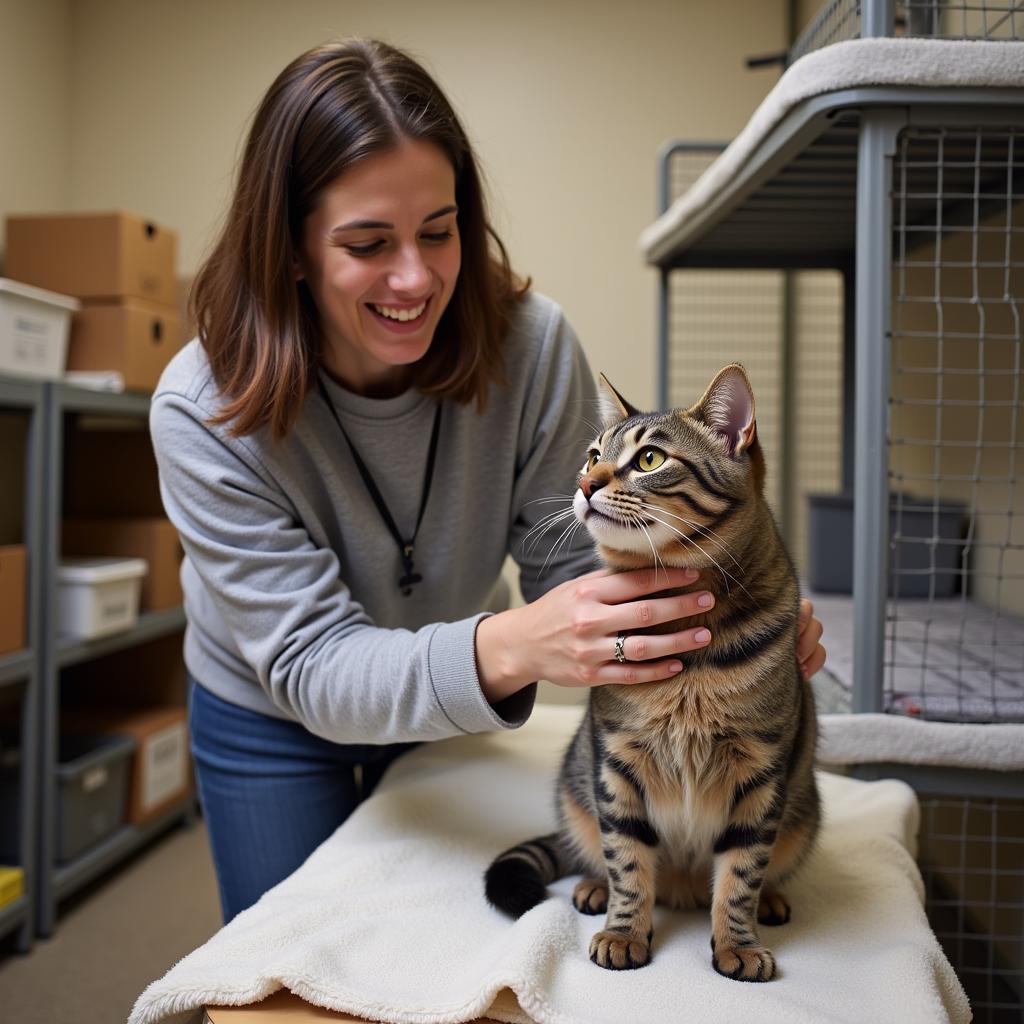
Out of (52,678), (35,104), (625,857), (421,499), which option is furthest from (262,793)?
(35,104)

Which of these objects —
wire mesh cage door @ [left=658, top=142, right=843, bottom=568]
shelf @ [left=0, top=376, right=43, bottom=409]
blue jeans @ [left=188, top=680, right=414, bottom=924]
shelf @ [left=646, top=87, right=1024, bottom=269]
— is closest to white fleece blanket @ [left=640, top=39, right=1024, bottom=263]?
shelf @ [left=646, top=87, right=1024, bottom=269]

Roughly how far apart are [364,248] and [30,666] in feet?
4.60

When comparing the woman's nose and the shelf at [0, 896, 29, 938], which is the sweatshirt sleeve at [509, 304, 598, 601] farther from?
the shelf at [0, 896, 29, 938]

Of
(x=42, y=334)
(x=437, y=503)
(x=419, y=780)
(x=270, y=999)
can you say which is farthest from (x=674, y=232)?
(x=270, y=999)

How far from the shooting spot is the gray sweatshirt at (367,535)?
0.97 m

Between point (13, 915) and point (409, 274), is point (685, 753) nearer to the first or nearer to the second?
point (409, 274)

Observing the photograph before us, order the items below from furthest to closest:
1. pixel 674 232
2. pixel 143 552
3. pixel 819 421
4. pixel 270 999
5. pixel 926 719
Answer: pixel 819 421
pixel 143 552
pixel 674 232
pixel 926 719
pixel 270 999

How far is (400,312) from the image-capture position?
3.43 ft

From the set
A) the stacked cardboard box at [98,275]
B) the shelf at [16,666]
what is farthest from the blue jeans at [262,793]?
the stacked cardboard box at [98,275]

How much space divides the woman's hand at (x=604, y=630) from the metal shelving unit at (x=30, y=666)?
1.47 metres

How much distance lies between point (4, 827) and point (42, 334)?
1.06m

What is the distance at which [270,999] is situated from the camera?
2.62ft

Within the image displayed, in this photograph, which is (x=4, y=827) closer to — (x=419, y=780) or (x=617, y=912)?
(x=419, y=780)

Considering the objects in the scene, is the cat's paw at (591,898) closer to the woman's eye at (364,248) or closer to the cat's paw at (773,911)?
the cat's paw at (773,911)
